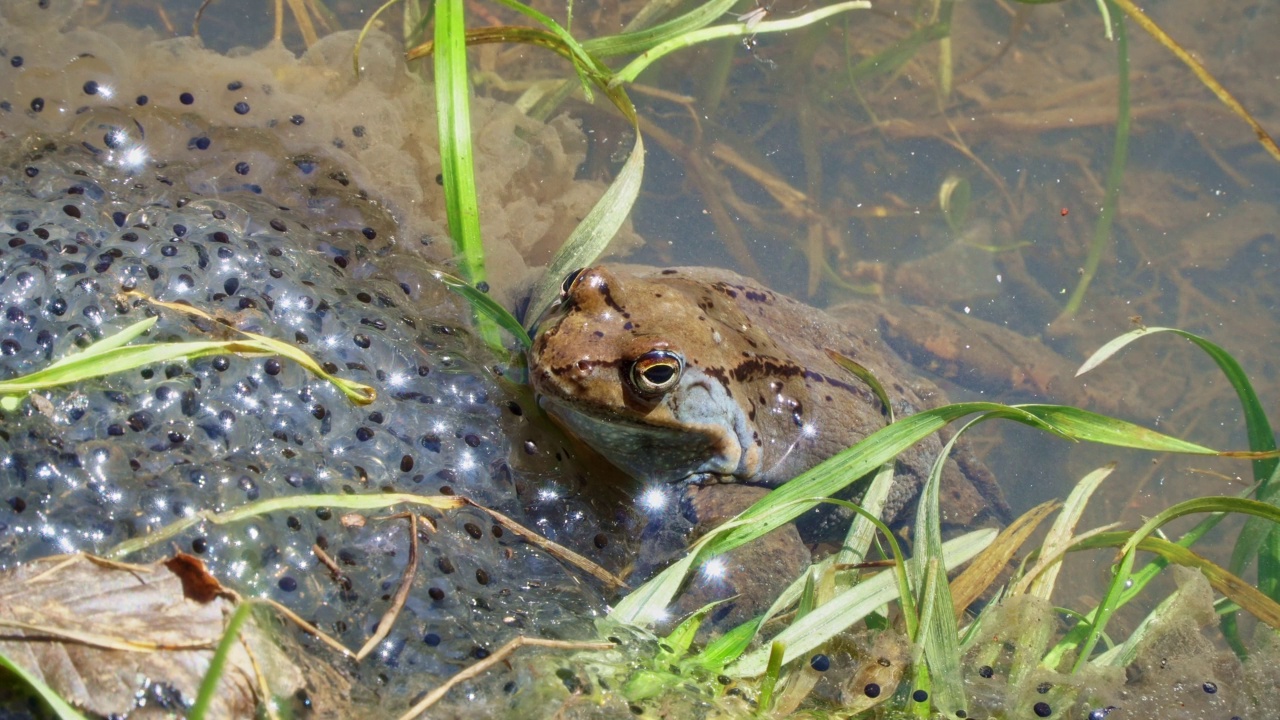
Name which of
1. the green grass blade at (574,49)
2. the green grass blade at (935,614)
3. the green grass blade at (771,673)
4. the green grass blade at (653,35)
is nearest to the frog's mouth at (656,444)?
the green grass blade at (935,614)

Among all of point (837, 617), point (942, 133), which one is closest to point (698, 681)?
point (837, 617)

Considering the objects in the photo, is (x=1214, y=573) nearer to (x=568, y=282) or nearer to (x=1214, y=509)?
(x=1214, y=509)

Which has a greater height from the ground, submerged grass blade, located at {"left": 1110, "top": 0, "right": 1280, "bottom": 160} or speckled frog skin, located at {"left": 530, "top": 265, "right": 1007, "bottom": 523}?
submerged grass blade, located at {"left": 1110, "top": 0, "right": 1280, "bottom": 160}

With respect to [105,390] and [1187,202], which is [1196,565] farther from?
[1187,202]

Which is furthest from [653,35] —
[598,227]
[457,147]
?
[457,147]

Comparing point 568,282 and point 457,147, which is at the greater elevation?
point 457,147

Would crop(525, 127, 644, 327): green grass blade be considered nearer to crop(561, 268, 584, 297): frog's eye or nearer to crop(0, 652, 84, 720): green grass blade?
crop(561, 268, 584, 297): frog's eye

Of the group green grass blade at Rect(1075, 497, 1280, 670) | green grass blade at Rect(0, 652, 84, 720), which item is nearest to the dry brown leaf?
green grass blade at Rect(0, 652, 84, 720)

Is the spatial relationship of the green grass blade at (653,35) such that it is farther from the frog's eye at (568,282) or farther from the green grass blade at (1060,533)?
the green grass blade at (1060,533)
